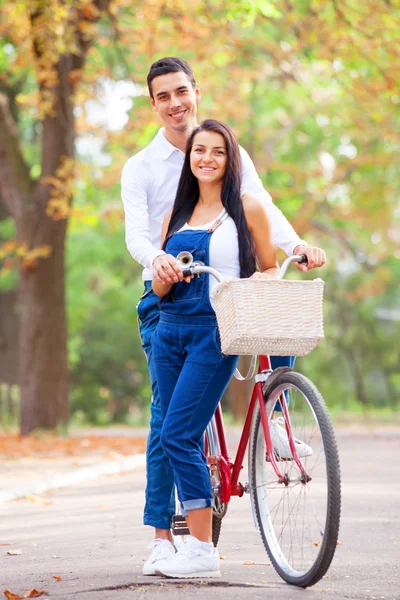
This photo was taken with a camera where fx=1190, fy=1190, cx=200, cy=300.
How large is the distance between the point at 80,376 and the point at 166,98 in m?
29.6

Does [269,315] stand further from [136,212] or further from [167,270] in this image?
[136,212]

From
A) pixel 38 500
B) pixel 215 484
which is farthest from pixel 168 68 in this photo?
pixel 38 500

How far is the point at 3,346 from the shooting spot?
111ft

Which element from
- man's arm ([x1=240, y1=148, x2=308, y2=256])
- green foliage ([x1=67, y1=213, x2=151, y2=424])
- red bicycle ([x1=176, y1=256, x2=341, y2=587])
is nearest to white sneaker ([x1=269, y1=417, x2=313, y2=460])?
red bicycle ([x1=176, y1=256, x2=341, y2=587])

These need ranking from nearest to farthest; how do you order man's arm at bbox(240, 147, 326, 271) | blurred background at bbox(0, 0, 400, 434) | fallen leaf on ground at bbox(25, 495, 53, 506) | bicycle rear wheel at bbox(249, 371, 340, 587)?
bicycle rear wheel at bbox(249, 371, 340, 587) < man's arm at bbox(240, 147, 326, 271) < fallen leaf on ground at bbox(25, 495, 53, 506) < blurred background at bbox(0, 0, 400, 434)

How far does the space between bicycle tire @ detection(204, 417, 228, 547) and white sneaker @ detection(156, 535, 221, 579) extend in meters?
0.37

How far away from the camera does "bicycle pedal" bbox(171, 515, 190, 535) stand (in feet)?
17.9

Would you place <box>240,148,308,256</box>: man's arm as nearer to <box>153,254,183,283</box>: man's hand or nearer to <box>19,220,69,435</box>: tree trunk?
<box>153,254,183,283</box>: man's hand

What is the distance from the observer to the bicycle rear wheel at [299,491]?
4.65 metres

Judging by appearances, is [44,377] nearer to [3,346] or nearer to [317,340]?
[317,340]

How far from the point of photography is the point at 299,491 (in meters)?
5.22

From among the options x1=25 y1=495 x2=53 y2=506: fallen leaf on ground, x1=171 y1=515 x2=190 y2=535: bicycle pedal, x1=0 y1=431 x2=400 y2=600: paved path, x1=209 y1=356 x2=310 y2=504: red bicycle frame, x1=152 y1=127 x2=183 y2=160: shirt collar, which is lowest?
x1=25 y1=495 x2=53 y2=506: fallen leaf on ground

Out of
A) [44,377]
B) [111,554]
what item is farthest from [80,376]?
[111,554]

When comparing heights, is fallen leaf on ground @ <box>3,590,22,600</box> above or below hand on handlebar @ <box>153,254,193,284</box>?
below
